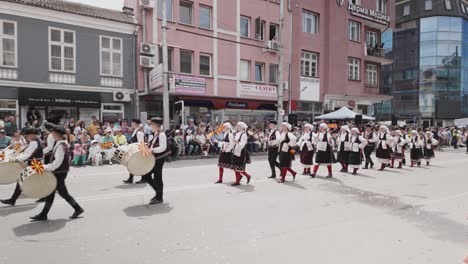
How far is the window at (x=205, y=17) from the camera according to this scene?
22.0 m

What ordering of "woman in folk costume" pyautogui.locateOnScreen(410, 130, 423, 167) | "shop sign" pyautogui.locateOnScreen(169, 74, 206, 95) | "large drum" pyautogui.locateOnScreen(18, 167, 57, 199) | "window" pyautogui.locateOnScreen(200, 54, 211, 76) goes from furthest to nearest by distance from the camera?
"window" pyautogui.locateOnScreen(200, 54, 211, 76), "shop sign" pyautogui.locateOnScreen(169, 74, 206, 95), "woman in folk costume" pyautogui.locateOnScreen(410, 130, 423, 167), "large drum" pyautogui.locateOnScreen(18, 167, 57, 199)

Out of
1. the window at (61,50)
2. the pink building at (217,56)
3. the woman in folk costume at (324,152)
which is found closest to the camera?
the woman in folk costume at (324,152)

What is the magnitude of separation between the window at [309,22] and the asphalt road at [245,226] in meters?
20.1

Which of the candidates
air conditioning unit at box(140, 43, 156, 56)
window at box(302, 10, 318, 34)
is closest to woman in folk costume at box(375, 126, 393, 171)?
air conditioning unit at box(140, 43, 156, 56)

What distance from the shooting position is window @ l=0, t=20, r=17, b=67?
1594 centimetres

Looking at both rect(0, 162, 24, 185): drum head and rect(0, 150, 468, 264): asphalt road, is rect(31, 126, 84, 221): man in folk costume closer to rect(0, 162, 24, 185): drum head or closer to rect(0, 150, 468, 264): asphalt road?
rect(0, 150, 468, 264): asphalt road

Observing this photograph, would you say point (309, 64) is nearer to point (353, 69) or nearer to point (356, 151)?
point (353, 69)

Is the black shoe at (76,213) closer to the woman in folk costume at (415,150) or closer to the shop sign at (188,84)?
the woman in folk costume at (415,150)

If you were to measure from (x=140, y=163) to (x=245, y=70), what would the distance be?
18.3m

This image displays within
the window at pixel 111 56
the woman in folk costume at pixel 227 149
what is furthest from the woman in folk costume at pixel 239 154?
Result: the window at pixel 111 56

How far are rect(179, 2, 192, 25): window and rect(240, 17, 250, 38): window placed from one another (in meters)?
3.99

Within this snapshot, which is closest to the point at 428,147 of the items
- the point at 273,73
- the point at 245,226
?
the point at 273,73

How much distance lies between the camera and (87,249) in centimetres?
462

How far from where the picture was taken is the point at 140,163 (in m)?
6.86
